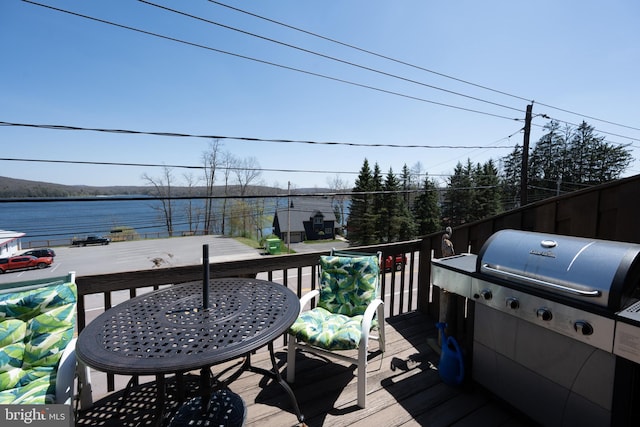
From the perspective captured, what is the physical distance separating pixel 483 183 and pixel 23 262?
36.3m

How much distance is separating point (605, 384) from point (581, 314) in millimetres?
339

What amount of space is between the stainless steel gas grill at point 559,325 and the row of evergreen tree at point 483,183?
1428 centimetres

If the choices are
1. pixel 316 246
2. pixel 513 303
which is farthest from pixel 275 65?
pixel 316 246

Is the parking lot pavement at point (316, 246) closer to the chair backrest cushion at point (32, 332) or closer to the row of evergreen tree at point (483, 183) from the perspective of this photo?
the row of evergreen tree at point (483, 183)

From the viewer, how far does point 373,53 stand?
641cm

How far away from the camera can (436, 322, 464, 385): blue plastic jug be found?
1.82 m

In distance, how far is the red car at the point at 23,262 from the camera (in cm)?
1507

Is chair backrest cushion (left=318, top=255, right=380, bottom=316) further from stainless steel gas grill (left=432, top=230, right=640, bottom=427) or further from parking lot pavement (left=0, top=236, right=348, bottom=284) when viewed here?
parking lot pavement (left=0, top=236, right=348, bottom=284)

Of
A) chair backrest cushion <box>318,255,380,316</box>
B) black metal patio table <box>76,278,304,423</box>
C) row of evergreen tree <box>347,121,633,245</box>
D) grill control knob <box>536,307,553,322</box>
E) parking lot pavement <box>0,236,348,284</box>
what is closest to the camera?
black metal patio table <box>76,278,304,423</box>

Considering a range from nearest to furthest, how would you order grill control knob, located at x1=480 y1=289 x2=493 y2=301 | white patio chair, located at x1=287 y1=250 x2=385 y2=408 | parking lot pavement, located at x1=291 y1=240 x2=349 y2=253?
1. grill control knob, located at x1=480 y1=289 x2=493 y2=301
2. white patio chair, located at x1=287 y1=250 x2=385 y2=408
3. parking lot pavement, located at x1=291 y1=240 x2=349 y2=253

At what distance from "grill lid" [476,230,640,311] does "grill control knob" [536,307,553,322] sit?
0.09 metres

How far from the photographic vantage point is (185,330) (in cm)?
120

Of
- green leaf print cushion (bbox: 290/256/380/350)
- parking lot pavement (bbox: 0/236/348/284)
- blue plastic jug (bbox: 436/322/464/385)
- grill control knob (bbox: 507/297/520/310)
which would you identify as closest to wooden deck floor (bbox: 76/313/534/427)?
blue plastic jug (bbox: 436/322/464/385)

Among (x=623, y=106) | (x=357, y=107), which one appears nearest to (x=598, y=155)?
(x=623, y=106)
